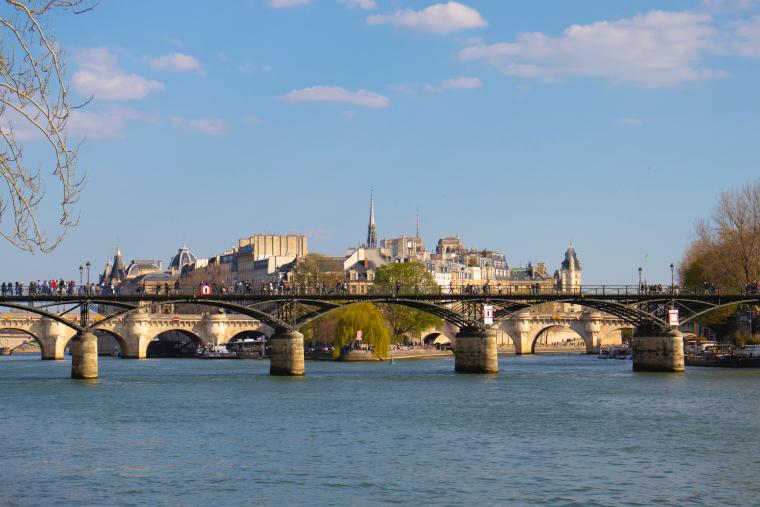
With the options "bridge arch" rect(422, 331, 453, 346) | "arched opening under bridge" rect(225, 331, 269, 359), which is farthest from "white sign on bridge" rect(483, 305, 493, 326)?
"bridge arch" rect(422, 331, 453, 346)

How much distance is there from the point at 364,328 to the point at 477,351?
2859 centimetres

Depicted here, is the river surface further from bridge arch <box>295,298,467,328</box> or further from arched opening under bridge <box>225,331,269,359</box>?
arched opening under bridge <box>225,331,269,359</box>

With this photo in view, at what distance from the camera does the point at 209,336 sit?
141625mm

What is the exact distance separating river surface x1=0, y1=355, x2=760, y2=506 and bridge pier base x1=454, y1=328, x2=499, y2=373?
40.1 feet

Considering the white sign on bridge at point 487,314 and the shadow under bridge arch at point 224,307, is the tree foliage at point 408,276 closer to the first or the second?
the white sign on bridge at point 487,314

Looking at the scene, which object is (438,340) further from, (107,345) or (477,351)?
(477,351)

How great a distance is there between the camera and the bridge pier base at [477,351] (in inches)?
3172

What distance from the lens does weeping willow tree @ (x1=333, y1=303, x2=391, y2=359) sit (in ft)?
355

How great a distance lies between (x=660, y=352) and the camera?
83062 mm

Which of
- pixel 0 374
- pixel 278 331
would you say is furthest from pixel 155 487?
pixel 0 374

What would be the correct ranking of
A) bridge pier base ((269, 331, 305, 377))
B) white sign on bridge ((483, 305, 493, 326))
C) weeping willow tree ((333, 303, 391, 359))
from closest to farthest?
bridge pier base ((269, 331, 305, 377)) < white sign on bridge ((483, 305, 493, 326)) < weeping willow tree ((333, 303, 391, 359))

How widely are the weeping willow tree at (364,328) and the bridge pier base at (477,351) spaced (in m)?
27.4

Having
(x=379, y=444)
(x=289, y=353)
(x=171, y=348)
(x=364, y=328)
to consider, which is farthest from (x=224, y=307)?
(x=171, y=348)

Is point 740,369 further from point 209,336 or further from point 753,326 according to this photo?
point 209,336
